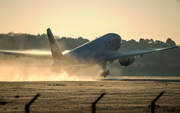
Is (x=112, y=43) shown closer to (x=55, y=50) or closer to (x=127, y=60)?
(x=127, y=60)

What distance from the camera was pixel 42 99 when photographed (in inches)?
880

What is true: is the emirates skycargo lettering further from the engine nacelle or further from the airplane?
the engine nacelle

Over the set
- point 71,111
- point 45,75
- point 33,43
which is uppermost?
point 33,43

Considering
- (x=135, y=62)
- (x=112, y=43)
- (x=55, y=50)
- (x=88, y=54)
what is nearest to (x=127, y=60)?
(x=112, y=43)

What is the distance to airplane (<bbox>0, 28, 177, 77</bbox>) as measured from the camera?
41719 mm

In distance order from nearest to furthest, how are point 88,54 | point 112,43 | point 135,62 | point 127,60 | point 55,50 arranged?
point 55,50
point 88,54
point 127,60
point 112,43
point 135,62

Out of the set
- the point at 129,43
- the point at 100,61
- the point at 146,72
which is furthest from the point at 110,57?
the point at 129,43

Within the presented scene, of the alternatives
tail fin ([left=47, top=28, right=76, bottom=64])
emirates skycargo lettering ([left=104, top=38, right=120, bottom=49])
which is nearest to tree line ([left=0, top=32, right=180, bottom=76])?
emirates skycargo lettering ([left=104, top=38, right=120, bottom=49])

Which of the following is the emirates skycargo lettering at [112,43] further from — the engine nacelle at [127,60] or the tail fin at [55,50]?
the tail fin at [55,50]

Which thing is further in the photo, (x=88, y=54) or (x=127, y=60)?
(x=127, y=60)

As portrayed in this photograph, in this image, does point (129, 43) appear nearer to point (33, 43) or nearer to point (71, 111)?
point (33, 43)

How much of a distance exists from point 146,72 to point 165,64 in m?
9.47

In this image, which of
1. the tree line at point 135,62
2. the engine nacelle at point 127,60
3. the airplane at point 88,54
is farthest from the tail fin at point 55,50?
the tree line at point 135,62

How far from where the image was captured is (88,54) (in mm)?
47719
